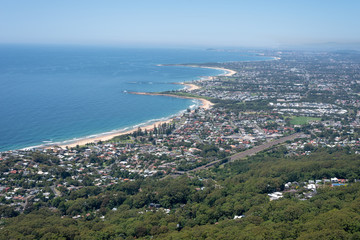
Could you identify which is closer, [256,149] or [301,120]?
[256,149]

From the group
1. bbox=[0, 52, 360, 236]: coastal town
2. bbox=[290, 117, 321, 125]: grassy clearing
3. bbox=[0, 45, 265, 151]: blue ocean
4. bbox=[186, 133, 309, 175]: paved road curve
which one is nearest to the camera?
bbox=[0, 52, 360, 236]: coastal town

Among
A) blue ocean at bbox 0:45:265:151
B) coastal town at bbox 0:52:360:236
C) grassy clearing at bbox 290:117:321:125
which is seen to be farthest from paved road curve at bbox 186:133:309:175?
blue ocean at bbox 0:45:265:151

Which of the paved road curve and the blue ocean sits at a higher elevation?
the blue ocean

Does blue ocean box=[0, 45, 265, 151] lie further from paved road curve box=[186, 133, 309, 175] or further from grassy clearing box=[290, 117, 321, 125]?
grassy clearing box=[290, 117, 321, 125]

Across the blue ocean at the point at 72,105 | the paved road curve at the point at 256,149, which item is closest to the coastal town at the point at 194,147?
the paved road curve at the point at 256,149

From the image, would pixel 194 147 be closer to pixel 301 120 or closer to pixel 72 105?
pixel 301 120

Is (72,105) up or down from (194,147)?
up

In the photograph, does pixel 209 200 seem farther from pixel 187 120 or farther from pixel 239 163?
pixel 187 120

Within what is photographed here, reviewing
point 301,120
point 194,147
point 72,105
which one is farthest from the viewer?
point 72,105

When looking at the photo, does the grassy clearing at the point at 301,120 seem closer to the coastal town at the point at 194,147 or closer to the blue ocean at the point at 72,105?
the coastal town at the point at 194,147

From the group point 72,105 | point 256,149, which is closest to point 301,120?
point 256,149
